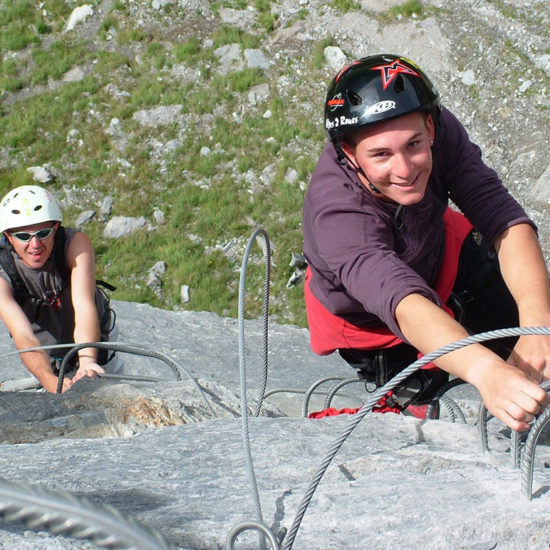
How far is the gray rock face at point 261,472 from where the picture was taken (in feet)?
6.81

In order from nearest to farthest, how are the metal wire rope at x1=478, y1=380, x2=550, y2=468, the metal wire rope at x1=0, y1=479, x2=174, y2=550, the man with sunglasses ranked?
the metal wire rope at x1=0, y1=479, x2=174, y2=550 → the metal wire rope at x1=478, y1=380, x2=550, y2=468 → the man with sunglasses

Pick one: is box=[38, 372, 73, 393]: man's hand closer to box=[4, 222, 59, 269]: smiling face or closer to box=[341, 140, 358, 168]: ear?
box=[4, 222, 59, 269]: smiling face

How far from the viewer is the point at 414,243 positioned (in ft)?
11.2

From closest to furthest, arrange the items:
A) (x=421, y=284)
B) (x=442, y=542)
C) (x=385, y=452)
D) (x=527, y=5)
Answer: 1. (x=442, y=542)
2. (x=421, y=284)
3. (x=385, y=452)
4. (x=527, y=5)

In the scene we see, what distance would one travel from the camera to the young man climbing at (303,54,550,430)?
260cm

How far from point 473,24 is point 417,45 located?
1.05m

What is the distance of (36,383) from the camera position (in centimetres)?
658

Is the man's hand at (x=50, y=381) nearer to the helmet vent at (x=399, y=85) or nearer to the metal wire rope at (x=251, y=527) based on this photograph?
the helmet vent at (x=399, y=85)

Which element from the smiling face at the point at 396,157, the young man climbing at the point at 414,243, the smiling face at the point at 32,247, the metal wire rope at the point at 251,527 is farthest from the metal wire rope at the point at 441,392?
the smiling face at the point at 32,247

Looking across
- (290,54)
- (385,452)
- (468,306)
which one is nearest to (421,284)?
(385,452)

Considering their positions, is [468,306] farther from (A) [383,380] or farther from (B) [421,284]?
(B) [421,284]

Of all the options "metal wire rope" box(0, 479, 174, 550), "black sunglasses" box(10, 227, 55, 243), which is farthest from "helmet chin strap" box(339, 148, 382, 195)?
"black sunglasses" box(10, 227, 55, 243)

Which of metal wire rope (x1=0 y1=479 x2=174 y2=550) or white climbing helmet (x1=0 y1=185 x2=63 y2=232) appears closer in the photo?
metal wire rope (x1=0 y1=479 x2=174 y2=550)

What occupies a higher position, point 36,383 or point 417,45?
point 417,45
